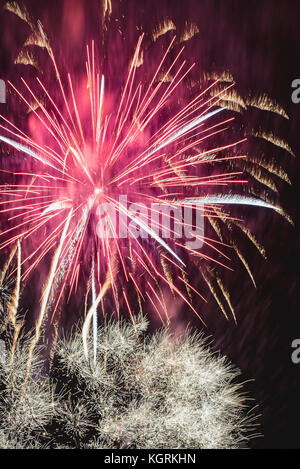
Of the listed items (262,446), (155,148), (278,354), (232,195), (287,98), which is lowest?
(262,446)

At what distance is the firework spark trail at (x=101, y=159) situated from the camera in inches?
283

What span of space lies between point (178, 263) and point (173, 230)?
3.30 feet

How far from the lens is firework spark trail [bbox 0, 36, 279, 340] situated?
7180 mm

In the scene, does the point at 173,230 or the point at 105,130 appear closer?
the point at 105,130

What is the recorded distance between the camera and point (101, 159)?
7148mm

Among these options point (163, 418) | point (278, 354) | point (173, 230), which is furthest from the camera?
point (278, 354)

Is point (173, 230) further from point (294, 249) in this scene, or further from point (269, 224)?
point (294, 249)

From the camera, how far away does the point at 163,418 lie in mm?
9016

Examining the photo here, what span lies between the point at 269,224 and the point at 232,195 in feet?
13.0

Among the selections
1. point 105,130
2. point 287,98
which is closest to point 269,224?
point 287,98

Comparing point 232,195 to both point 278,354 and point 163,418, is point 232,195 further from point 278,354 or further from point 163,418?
point 278,354

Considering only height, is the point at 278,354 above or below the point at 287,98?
below
